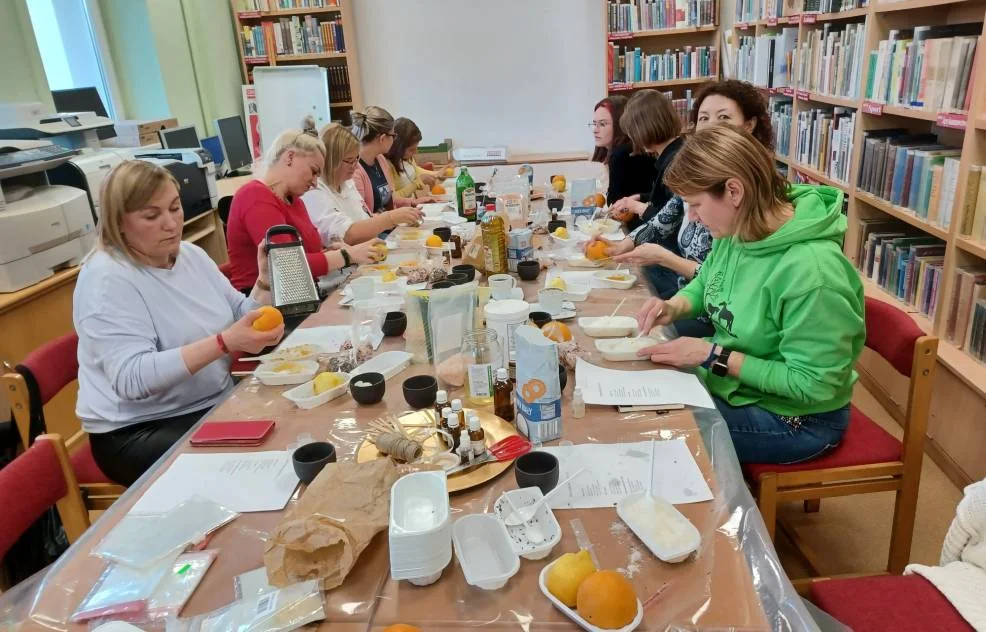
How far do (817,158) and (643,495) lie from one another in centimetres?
328

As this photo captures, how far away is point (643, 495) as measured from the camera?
107 cm

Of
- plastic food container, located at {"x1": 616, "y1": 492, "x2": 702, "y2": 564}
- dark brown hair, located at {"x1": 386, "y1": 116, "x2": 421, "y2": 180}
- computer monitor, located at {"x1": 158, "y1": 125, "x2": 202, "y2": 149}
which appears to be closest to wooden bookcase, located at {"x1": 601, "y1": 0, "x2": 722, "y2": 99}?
dark brown hair, located at {"x1": 386, "y1": 116, "x2": 421, "y2": 180}

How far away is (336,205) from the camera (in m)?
3.27

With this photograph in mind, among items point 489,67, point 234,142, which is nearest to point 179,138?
point 234,142

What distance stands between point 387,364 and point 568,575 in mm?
880

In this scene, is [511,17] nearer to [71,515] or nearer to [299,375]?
[299,375]

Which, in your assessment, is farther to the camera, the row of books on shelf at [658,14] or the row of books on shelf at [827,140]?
the row of books on shelf at [658,14]

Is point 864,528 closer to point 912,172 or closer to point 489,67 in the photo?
point 912,172

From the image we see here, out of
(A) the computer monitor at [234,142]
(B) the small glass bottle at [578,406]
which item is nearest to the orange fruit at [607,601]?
(B) the small glass bottle at [578,406]

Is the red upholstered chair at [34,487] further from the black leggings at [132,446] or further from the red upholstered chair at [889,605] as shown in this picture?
the red upholstered chair at [889,605]

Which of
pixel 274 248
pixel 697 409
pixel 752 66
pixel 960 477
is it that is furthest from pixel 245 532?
pixel 752 66

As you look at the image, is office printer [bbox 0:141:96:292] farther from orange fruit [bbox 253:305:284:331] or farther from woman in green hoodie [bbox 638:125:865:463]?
woman in green hoodie [bbox 638:125:865:463]

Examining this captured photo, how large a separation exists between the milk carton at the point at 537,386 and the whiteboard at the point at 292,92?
15.3 feet

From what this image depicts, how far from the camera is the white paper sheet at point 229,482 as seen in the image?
3.80 ft
